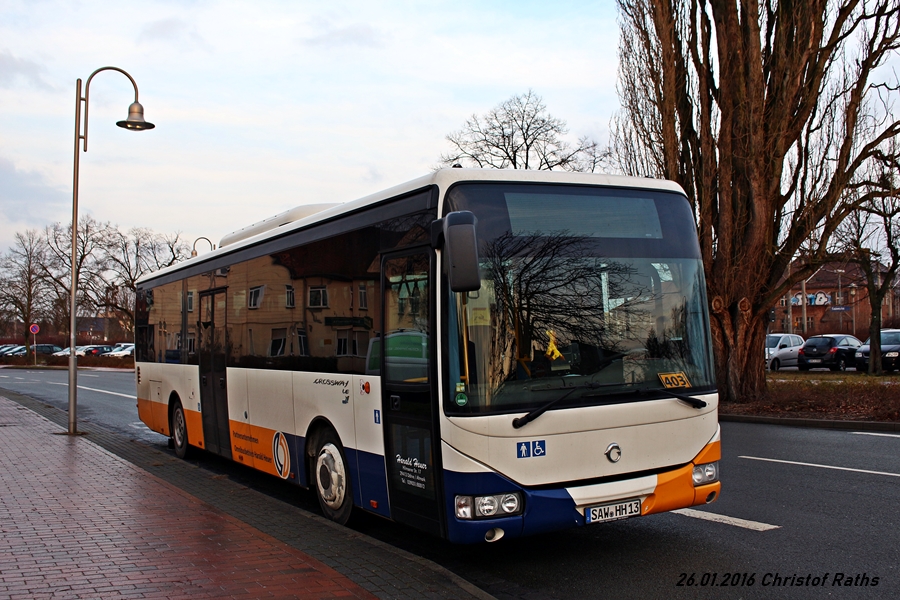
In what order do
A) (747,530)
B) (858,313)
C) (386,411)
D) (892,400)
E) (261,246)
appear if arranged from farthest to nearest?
(858,313)
(892,400)
(261,246)
(747,530)
(386,411)

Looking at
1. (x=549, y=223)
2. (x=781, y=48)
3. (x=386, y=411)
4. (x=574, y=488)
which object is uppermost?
(x=781, y=48)

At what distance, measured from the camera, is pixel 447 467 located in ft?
18.9

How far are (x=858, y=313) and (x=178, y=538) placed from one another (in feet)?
340

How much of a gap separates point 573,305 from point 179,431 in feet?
27.7

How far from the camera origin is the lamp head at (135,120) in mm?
15711

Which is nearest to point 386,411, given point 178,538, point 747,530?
point 178,538

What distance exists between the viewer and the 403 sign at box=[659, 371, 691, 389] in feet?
20.3

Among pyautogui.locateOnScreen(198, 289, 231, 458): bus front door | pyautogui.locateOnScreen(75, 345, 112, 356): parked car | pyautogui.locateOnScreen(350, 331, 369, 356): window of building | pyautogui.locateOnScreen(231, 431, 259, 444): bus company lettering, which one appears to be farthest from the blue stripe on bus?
pyautogui.locateOnScreen(75, 345, 112, 356): parked car

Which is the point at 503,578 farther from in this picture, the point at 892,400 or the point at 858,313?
the point at 858,313

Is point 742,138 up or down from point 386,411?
up

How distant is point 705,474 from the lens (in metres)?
6.39

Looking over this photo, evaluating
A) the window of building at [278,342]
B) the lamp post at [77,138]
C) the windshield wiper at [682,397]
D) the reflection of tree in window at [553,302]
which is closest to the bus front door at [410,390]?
the reflection of tree in window at [553,302]

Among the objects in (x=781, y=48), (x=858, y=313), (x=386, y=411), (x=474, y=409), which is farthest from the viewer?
(x=858, y=313)

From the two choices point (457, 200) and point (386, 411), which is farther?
point (386, 411)
